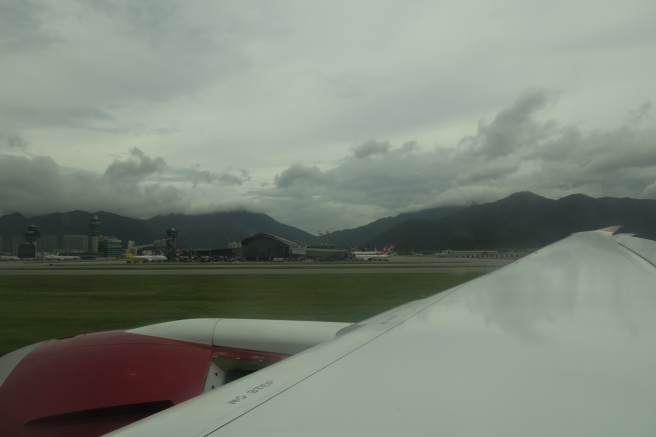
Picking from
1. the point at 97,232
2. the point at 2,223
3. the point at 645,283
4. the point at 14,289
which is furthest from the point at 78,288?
the point at 97,232

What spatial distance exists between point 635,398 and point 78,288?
21.8 metres

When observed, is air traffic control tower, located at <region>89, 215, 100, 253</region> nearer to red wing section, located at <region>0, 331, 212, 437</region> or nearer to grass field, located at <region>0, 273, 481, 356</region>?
grass field, located at <region>0, 273, 481, 356</region>

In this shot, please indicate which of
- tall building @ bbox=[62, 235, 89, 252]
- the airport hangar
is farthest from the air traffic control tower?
the airport hangar

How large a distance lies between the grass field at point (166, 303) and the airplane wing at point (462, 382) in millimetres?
8905

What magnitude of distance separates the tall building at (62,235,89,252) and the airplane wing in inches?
4494

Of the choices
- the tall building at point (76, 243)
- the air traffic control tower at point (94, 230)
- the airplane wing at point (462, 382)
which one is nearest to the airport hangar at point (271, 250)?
the air traffic control tower at point (94, 230)

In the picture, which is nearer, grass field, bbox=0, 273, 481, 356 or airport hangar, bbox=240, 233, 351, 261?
grass field, bbox=0, 273, 481, 356

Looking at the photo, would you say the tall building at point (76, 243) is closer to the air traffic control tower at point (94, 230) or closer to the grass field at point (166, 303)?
the air traffic control tower at point (94, 230)

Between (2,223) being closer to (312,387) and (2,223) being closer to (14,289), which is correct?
(14,289)

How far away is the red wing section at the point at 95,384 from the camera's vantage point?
299 cm

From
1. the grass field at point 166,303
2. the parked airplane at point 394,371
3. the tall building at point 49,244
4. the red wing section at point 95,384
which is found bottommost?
the grass field at point 166,303

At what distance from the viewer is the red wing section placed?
9.82 ft

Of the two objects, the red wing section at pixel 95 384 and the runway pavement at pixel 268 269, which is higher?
the red wing section at pixel 95 384

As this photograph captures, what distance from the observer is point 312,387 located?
1726mm
